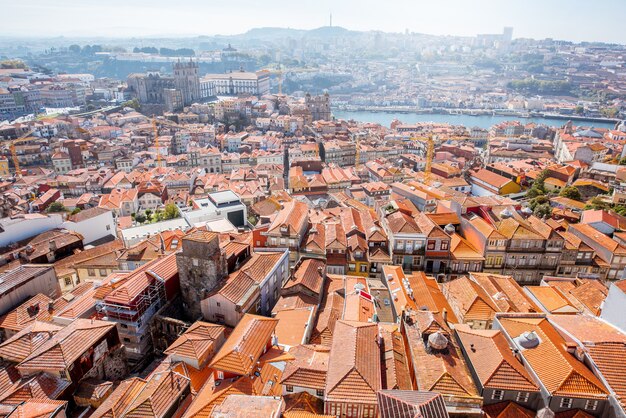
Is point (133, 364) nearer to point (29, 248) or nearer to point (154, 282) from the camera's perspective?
point (154, 282)

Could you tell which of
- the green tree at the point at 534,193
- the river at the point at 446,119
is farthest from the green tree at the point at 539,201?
the river at the point at 446,119

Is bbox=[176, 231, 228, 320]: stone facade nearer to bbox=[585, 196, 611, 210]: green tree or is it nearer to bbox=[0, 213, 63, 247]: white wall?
bbox=[0, 213, 63, 247]: white wall

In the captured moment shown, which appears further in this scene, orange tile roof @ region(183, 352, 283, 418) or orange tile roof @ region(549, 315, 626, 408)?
orange tile roof @ region(549, 315, 626, 408)

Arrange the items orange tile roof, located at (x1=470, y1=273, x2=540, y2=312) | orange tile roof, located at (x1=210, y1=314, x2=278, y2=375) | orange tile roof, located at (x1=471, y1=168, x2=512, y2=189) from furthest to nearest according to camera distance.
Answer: orange tile roof, located at (x1=471, y1=168, x2=512, y2=189) → orange tile roof, located at (x1=470, y1=273, x2=540, y2=312) → orange tile roof, located at (x1=210, y1=314, x2=278, y2=375)

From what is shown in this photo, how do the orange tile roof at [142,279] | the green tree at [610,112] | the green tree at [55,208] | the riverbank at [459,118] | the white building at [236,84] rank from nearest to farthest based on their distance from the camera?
the orange tile roof at [142,279] → the green tree at [55,208] → the green tree at [610,112] → the riverbank at [459,118] → the white building at [236,84]

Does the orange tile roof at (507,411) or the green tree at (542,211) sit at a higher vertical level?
the green tree at (542,211)

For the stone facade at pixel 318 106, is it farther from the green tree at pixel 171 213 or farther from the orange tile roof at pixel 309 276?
the orange tile roof at pixel 309 276

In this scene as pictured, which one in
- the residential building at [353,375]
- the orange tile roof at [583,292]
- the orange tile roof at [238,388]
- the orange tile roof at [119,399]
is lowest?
the orange tile roof at [583,292]

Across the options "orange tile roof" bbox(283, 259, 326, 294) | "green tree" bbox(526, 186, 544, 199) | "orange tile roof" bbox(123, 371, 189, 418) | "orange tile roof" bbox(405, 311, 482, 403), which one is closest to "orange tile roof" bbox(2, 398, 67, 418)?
"orange tile roof" bbox(123, 371, 189, 418)
